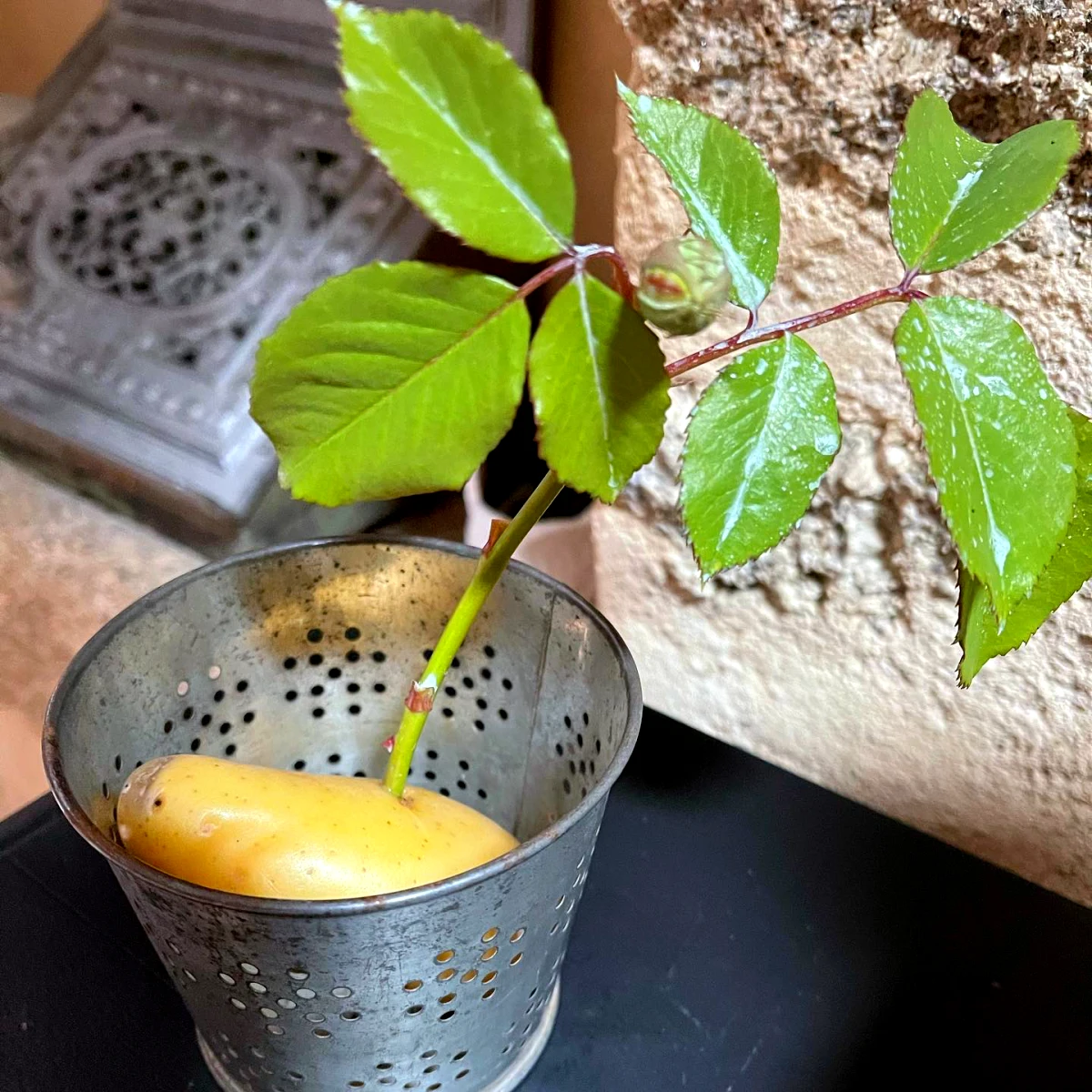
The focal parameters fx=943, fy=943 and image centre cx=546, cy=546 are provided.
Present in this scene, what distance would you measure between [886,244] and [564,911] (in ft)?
1.08

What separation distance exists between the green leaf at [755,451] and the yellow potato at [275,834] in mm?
173

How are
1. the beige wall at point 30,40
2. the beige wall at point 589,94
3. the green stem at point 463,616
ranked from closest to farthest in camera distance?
1. the green stem at point 463,616
2. the beige wall at point 589,94
3. the beige wall at point 30,40

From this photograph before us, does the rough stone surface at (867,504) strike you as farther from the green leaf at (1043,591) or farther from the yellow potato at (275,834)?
→ the yellow potato at (275,834)

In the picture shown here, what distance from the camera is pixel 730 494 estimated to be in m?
0.26

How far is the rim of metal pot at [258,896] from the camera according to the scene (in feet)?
0.90

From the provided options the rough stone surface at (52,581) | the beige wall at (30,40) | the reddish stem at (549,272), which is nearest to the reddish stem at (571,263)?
the reddish stem at (549,272)

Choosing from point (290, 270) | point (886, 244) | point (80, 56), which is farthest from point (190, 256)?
point (886, 244)

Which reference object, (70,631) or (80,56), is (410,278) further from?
(80,56)

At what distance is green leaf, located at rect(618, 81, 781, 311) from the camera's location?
266mm

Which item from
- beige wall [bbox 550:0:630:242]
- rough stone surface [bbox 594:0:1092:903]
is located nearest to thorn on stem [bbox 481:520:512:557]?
rough stone surface [bbox 594:0:1092:903]

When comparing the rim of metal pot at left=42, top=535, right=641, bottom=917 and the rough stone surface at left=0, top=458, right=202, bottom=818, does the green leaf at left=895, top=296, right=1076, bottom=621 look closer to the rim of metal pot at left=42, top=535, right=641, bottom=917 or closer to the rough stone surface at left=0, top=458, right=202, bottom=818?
Result: the rim of metal pot at left=42, top=535, right=641, bottom=917

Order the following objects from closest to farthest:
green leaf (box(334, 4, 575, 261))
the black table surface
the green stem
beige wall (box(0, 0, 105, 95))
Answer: green leaf (box(334, 4, 575, 261))
the green stem
the black table surface
beige wall (box(0, 0, 105, 95))

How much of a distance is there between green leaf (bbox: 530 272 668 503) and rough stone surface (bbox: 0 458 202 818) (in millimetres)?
569

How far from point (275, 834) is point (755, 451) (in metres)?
0.22
